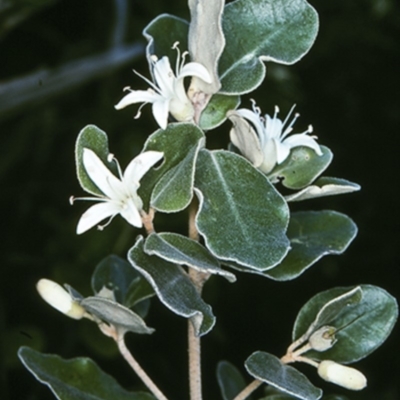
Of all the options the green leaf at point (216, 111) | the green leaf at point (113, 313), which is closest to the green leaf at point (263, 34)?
the green leaf at point (216, 111)

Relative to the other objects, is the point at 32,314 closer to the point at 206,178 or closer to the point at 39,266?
the point at 39,266

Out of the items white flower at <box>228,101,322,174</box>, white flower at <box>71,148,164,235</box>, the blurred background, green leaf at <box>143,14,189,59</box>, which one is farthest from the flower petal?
the blurred background

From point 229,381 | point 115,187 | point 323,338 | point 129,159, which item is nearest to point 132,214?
point 115,187

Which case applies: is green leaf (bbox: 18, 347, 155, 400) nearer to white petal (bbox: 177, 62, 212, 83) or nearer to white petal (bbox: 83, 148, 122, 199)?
white petal (bbox: 83, 148, 122, 199)

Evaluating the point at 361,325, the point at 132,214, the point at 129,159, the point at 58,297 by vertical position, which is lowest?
the point at 129,159

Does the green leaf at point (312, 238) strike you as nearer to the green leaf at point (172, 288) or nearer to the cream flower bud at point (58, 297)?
the green leaf at point (172, 288)

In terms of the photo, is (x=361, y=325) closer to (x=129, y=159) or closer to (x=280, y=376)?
(x=280, y=376)

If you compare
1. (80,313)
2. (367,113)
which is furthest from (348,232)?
(367,113)
